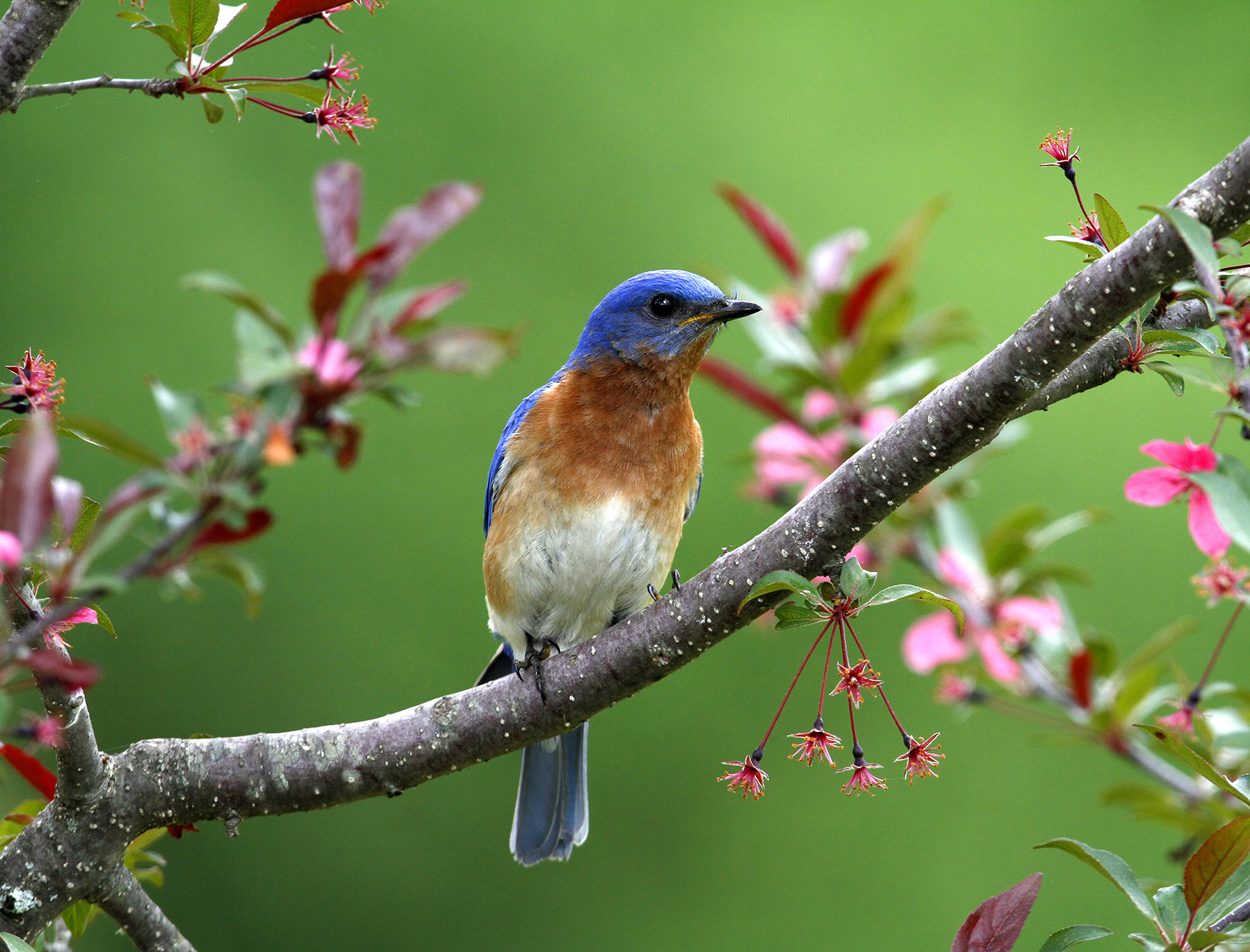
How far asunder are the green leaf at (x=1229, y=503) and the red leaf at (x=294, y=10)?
1.30 metres

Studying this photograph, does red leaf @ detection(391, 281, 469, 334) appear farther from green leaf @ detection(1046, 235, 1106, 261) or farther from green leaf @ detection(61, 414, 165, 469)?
green leaf @ detection(1046, 235, 1106, 261)

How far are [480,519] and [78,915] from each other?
433 centimetres

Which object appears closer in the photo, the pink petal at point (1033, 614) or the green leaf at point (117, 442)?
the green leaf at point (117, 442)

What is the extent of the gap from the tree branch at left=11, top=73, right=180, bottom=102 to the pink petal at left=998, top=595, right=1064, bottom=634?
2452 millimetres

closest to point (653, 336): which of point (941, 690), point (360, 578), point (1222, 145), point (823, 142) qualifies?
point (941, 690)

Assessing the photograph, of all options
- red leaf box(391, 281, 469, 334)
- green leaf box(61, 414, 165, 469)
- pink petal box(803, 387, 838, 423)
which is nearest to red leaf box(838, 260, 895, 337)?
pink petal box(803, 387, 838, 423)

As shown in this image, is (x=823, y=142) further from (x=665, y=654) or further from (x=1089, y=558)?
(x=665, y=654)

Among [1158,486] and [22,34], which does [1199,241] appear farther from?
[22,34]

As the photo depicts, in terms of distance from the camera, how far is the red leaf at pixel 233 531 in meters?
1.31

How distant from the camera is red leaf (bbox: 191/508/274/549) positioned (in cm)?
131

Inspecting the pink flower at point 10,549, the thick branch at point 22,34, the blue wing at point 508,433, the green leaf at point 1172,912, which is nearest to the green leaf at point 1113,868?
the green leaf at point 1172,912

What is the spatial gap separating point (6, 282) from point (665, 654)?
227 inches

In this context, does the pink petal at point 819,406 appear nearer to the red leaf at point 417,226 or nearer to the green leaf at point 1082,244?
the green leaf at point 1082,244

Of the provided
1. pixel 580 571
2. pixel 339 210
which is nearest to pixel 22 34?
pixel 339 210
